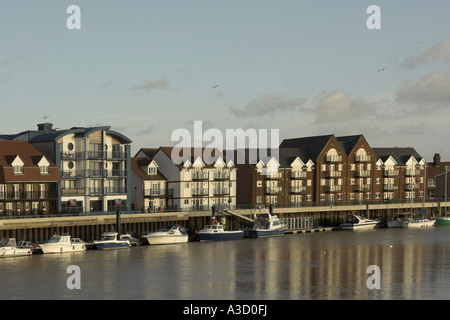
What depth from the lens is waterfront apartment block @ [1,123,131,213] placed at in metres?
95.8

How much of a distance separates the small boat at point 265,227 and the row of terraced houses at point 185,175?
30.6 feet

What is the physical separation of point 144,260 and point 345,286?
73.6 ft

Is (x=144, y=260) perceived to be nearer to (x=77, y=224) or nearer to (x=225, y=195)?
(x=77, y=224)

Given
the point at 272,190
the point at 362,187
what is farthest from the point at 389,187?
the point at 272,190

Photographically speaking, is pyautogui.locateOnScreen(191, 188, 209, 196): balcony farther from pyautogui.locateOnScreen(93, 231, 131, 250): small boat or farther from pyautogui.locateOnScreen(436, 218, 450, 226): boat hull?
pyautogui.locateOnScreen(436, 218, 450, 226): boat hull

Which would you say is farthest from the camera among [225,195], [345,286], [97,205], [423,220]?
[423,220]

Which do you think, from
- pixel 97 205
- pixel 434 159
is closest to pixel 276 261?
pixel 97 205

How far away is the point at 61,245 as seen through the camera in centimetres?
8088

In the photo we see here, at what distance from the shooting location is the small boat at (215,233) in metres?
95.6

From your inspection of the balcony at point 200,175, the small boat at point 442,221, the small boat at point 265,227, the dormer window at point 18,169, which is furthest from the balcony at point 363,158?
the dormer window at point 18,169

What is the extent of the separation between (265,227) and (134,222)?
18536 millimetres

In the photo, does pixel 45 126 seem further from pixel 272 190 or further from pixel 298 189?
pixel 298 189

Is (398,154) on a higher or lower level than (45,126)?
lower

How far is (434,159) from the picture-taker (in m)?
163
